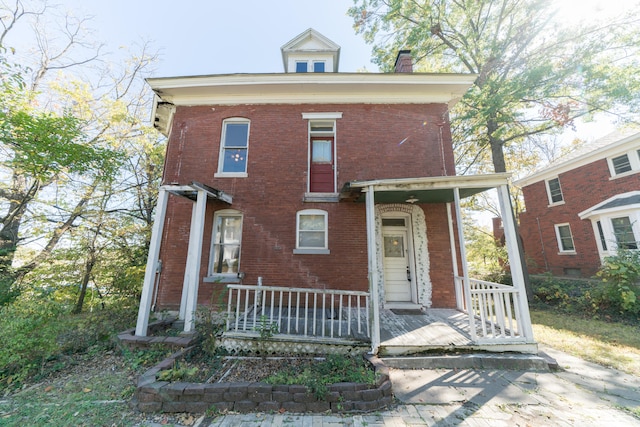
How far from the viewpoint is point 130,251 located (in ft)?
29.0

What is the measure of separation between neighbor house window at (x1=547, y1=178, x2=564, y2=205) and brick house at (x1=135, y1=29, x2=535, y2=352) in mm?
11466

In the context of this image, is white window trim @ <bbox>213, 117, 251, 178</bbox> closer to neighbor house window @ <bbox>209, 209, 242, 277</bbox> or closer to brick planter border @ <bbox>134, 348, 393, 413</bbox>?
neighbor house window @ <bbox>209, 209, 242, 277</bbox>

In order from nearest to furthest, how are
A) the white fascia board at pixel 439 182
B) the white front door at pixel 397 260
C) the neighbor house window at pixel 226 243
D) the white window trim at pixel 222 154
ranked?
the white fascia board at pixel 439 182 < the white front door at pixel 397 260 < the neighbor house window at pixel 226 243 < the white window trim at pixel 222 154

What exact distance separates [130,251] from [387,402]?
10085 mm

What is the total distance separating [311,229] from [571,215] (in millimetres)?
15427

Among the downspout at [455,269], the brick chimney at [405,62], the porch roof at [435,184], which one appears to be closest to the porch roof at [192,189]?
the porch roof at [435,184]

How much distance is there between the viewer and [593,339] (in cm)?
558

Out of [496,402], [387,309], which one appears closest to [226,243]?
[387,309]

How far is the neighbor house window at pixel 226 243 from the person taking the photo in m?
6.80

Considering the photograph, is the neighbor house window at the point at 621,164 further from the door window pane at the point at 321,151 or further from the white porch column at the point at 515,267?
the door window pane at the point at 321,151

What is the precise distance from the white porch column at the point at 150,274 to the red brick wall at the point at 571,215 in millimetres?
17854

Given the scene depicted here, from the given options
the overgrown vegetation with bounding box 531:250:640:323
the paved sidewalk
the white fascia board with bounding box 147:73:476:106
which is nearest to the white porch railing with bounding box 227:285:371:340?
the paved sidewalk

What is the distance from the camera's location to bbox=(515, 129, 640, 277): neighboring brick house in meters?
10.3

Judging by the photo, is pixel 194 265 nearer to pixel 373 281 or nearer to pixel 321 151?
pixel 373 281
